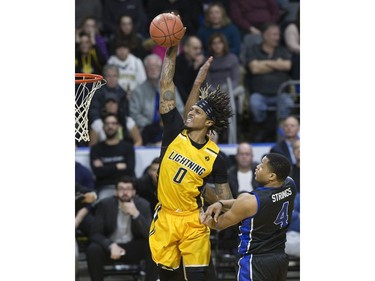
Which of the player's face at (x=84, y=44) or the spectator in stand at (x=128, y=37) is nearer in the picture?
the player's face at (x=84, y=44)

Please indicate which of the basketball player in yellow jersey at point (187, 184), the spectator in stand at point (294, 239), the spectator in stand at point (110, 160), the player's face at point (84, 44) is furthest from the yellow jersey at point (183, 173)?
the player's face at point (84, 44)

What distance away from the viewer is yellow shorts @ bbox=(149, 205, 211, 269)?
272 inches

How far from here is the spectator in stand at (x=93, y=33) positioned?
40.2 ft

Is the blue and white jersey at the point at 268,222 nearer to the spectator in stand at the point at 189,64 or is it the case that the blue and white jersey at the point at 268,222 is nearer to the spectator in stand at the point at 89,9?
the spectator in stand at the point at 189,64

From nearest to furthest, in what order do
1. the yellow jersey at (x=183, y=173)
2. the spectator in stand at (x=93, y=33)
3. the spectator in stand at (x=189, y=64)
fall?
the yellow jersey at (x=183, y=173)
the spectator in stand at (x=189, y=64)
the spectator in stand at (x=93, y=33)

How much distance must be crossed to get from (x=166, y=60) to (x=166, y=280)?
71.8 inches

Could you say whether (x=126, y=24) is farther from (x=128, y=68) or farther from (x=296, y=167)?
(x=296, y=167)

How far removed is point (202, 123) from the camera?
22.9 feet

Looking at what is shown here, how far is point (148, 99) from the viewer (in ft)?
37.8

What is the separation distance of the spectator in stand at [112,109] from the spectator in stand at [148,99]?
0.61 ft

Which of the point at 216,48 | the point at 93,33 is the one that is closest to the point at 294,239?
the point at 216,48

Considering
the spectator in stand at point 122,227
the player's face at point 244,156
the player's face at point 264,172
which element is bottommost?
the spectator in stand at point 122,227
